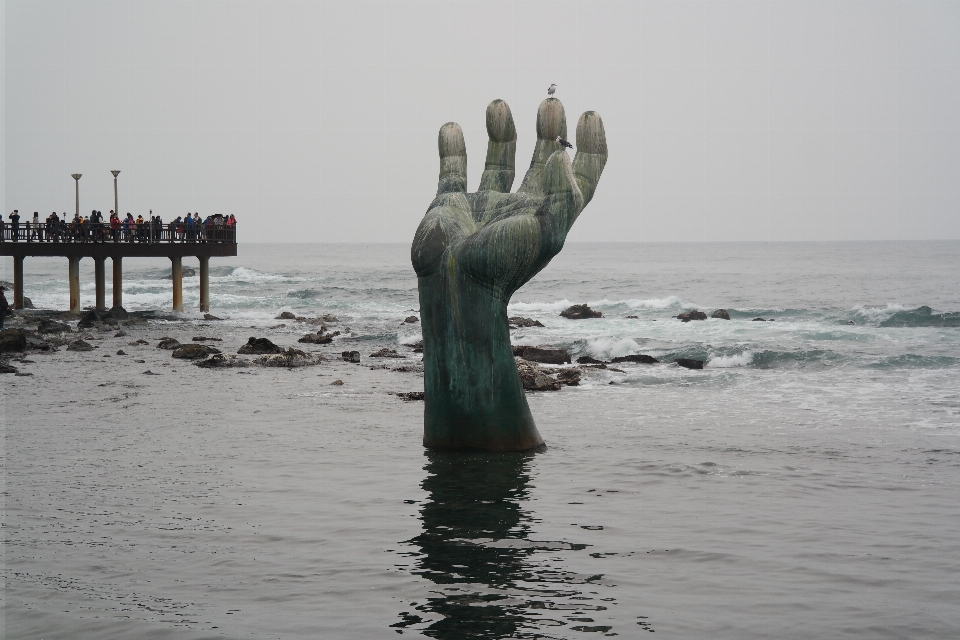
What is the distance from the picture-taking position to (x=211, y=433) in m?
14.8

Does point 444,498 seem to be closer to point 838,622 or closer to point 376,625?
point 376,625

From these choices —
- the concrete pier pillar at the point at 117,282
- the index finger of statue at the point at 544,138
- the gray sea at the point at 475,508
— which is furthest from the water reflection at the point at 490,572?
the concrete pier pillar at the point at 117,282

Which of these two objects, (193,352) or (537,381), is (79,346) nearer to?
(193,352)

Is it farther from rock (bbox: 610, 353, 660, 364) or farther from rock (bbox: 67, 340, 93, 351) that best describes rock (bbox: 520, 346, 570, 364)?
rock (bbox: 67, 340, 93, 351)

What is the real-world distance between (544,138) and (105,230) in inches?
1130

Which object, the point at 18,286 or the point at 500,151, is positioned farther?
the point at 18,286

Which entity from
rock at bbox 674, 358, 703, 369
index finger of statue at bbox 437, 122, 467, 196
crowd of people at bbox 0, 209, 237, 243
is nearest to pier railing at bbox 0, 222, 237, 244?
crowd of people at bbox 0, 209, 237, 243

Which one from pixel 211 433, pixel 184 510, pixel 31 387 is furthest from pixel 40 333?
pixel 184 510

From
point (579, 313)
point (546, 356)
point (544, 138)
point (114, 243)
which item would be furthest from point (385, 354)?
point (579, 313)

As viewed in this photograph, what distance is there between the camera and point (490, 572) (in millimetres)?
8336

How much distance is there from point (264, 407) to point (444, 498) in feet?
23.6

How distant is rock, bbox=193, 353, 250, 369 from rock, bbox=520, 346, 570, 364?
638 cm

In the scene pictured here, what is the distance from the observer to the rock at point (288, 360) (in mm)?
23469

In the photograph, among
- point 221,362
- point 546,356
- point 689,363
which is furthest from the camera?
point 546,356
